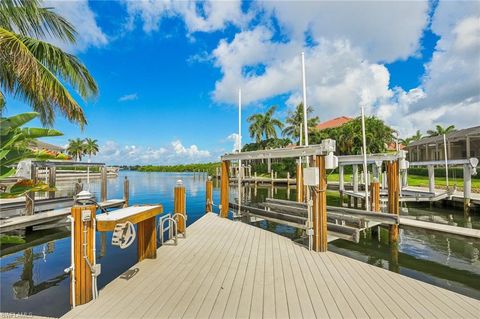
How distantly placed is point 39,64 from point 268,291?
7757mm

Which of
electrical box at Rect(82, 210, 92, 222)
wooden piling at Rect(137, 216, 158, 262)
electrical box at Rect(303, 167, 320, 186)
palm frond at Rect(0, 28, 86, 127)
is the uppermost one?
palm frond at Rect(0, 28, 86, 127)

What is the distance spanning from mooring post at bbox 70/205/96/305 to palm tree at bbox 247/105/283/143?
4289 centimetres

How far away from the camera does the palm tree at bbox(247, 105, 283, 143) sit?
45997 millimetres

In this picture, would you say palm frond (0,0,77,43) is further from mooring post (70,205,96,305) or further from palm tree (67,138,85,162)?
palm tree (67,138,85,162)

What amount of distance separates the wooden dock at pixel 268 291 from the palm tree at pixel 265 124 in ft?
132

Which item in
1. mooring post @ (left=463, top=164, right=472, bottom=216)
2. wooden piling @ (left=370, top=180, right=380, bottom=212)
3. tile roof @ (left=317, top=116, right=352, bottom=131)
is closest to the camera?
wooden piling @ (left=370, top=180, right=380, bottom=212)

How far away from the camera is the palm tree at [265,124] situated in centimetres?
4600

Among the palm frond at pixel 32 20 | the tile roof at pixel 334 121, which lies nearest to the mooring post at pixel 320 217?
the palm frond at pixel 32 20

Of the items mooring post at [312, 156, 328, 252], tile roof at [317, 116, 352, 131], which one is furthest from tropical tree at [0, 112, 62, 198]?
tile roof at [317, 116, 352, 131]

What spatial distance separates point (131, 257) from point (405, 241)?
10.1 meters

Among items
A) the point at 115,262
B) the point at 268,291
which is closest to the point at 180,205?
the point at 115,262

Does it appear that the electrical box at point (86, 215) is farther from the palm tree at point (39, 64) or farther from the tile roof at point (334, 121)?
the tile roof at point (334, 121)

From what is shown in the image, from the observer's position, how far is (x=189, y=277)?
4984mm

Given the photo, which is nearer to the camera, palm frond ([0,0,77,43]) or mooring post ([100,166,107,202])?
palm frond ([0,0,77,43])
